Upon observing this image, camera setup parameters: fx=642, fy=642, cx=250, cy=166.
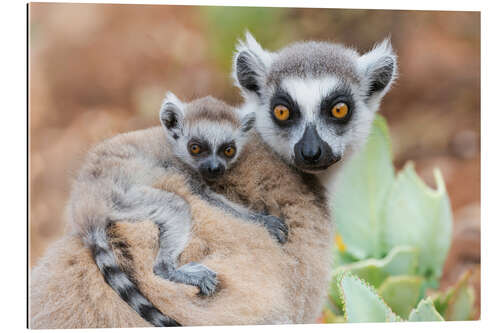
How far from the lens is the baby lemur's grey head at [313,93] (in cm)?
323

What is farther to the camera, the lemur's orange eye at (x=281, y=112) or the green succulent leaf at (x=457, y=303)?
the green succulent leaf at (x=457, y=303)

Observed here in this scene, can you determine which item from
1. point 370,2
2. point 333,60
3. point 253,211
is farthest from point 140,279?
point 370,2

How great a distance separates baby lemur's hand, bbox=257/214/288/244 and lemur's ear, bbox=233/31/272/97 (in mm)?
718

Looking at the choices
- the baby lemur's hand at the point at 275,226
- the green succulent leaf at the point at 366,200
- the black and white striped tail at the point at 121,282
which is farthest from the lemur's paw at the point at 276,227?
the green succulent leaf at the point at 366,200

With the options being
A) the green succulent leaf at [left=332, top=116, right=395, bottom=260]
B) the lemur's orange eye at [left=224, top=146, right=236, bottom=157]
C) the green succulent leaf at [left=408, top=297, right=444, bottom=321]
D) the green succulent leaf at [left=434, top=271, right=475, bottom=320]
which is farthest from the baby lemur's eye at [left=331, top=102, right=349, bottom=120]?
the green succulent leaf at [left=434, top=271, right=475, bottom=320]

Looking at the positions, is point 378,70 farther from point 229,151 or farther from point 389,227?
point 389,227

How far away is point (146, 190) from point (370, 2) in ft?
6.66

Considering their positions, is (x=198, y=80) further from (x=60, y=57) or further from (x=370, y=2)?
(x=370, y=2)

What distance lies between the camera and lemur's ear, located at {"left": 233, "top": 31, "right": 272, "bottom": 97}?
11.3ft

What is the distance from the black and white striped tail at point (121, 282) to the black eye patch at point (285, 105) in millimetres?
1091

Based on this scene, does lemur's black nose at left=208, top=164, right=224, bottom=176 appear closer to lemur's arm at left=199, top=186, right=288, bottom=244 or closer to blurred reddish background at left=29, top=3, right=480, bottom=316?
lemur's arm at left=199, top=186, right=288, bottom=244

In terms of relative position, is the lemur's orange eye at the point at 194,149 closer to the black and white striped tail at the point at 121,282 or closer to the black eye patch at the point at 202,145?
the black eye patch at the point at 202,145

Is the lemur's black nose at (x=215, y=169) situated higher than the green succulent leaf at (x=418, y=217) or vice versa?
the lemur's black nose at (x=215, y=169)

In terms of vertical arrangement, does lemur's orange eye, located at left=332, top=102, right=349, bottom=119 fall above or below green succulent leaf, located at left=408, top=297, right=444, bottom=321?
above
